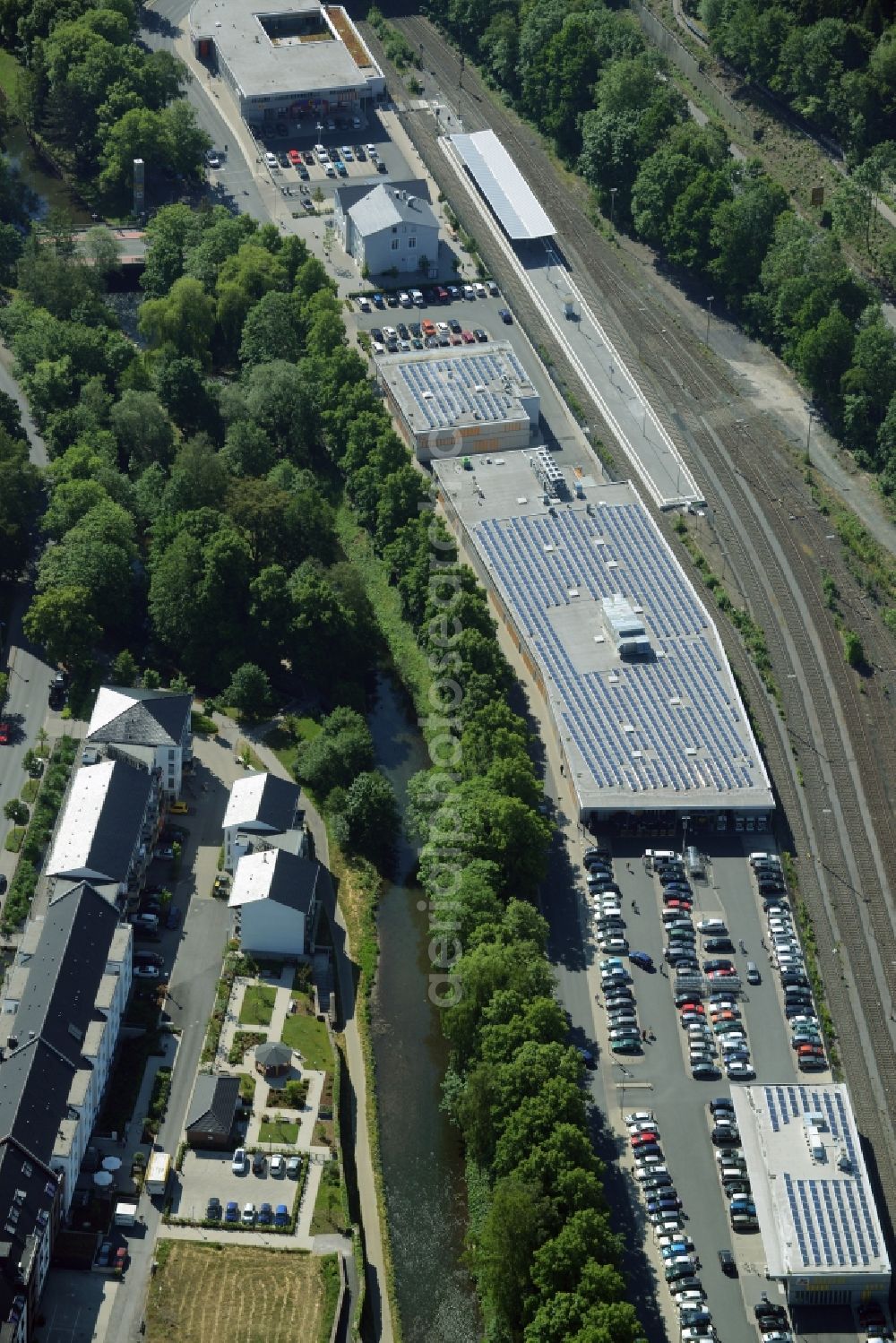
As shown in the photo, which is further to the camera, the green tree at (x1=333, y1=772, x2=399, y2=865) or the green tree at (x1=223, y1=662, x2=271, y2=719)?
the green tree at (x1=223, y1=662, x2=271, y2=719)

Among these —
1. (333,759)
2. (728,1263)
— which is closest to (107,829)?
(333,759)

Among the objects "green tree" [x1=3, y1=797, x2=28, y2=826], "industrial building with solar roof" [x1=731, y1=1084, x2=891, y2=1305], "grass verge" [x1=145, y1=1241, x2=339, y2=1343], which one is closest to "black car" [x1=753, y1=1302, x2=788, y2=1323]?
"industrial building with solar roof" [x1=731, y1=1084, x2=891, y2=1305]

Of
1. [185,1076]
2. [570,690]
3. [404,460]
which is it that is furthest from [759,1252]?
[404,460]

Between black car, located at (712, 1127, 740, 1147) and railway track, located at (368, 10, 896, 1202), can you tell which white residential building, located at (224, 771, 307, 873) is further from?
railway track, located at (368, 10, 896, 1202)

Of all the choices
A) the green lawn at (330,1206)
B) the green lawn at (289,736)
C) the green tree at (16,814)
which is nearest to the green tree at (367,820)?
the green lawn at (289,736)

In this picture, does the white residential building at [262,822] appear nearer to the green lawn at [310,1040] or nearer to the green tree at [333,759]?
the green tree at [333,759]

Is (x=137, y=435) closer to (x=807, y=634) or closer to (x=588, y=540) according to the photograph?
(x=588, y=540)
